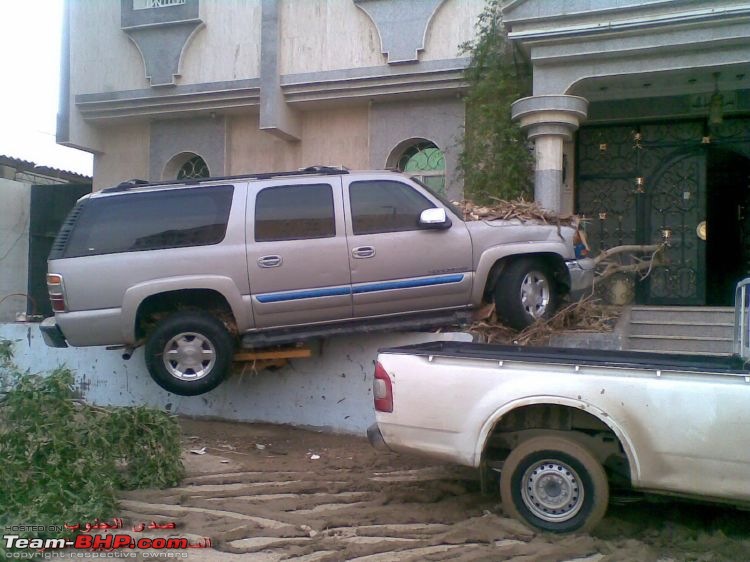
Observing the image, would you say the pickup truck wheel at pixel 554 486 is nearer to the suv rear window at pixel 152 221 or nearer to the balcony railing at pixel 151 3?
the suv rear window at pixel 152 221

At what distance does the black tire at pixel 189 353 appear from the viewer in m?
7.02

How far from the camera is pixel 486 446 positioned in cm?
518

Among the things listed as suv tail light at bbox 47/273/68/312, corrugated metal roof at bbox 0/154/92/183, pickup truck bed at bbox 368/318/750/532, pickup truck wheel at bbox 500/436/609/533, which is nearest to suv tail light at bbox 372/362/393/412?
pickup truck bed at bbox 368/318/750/532

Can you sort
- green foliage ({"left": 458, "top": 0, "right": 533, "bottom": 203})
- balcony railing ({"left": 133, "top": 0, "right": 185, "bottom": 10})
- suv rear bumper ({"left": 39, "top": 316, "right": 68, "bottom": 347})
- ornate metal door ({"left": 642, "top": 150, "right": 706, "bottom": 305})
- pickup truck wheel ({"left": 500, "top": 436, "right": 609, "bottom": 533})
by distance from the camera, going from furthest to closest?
balcony railing ({"left": 133, "top": 0, "right": 185, "bottom": 10}) → ornate metal door ({"left": 642, "top": 150, "right": 706, "bottom": 305}) → green foliage ({"left": 458, "top": 0, "right": 533, "bottom": 203}) → suv rear bumper ({"left": 39, "top": 316, "right": 68, "bottom": 347}) → pickup truck wheel ({"left": 500, "top": 436, "right": 609, "bottom": 533})

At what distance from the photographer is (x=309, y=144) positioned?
12.6 meters

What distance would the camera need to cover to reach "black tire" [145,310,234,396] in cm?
702

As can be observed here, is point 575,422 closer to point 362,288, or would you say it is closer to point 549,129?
point 362,288

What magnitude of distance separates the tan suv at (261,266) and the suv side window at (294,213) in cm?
1

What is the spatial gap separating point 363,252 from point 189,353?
1.96m

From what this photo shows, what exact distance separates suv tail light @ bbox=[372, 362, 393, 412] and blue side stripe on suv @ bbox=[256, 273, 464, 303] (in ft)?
6.43

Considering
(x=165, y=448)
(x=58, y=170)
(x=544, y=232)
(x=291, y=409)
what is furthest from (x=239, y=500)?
(x=58, y=170)

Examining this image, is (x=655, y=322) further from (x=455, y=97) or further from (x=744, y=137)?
(x=455, y=97)

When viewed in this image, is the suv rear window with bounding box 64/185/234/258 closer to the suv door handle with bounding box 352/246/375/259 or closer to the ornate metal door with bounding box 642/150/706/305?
the suv door handle with bounding box 352/246/375/259

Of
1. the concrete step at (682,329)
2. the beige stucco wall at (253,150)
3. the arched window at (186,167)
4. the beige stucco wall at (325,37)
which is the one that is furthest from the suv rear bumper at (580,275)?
the arched window at (186,167)
